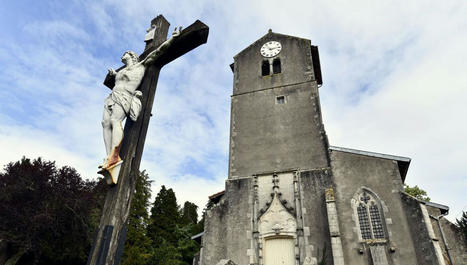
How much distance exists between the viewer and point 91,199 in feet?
67.3

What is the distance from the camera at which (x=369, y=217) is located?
1559cm

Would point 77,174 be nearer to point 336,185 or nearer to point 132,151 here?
point 336,185

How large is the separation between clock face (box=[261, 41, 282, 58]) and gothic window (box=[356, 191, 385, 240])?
12.1 metres

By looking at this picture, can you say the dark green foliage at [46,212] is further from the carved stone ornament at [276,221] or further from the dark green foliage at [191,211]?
the dark green foliage at [191,211]

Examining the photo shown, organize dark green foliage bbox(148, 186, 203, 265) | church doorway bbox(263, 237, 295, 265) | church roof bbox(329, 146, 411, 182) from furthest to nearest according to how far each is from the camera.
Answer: dark green foliage bbox(148, 186, 203, 265), church roof bbox(329, 146, 411, 182), church doorway bbox(263, 237, 295, 265)

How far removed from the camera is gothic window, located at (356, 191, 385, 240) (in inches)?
597

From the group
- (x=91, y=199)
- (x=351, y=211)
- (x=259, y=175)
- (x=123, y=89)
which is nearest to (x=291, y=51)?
(x=259, y=175)

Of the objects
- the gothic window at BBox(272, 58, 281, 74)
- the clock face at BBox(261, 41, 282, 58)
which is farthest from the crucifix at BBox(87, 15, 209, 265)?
the clock face at BBox(261, 41, 282, 58)

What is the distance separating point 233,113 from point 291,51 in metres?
6.40

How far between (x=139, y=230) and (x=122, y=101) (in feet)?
90.0

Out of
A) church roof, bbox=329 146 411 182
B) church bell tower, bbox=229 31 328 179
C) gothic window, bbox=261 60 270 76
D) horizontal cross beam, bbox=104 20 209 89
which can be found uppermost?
gothic window, bbox=261 60 270 76

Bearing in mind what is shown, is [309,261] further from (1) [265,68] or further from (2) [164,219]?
(2) [164,219]

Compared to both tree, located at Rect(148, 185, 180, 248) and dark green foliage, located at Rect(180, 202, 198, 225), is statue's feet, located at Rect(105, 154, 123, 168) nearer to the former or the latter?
tree, located at Rect(148, 185, 180, 248)

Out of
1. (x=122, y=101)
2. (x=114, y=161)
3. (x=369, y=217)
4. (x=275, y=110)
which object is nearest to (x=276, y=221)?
(x=369, y=217)
